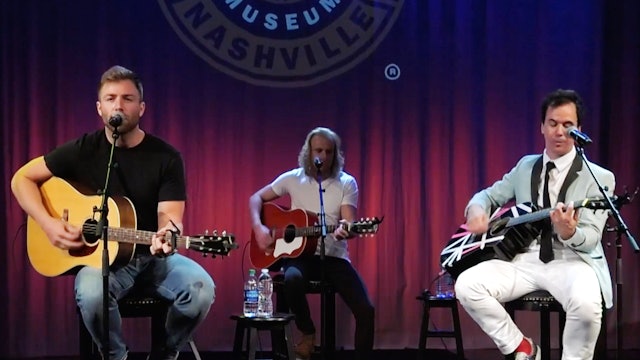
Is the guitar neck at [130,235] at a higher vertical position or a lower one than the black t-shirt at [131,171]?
lower

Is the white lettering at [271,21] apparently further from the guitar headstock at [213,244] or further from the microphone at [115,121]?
the guitar headstock at [213,244]

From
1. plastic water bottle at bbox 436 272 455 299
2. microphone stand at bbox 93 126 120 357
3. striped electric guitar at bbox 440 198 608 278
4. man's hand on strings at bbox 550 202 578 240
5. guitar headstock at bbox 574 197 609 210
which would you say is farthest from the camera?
plastic water bottle at bbox 436 272 455 299

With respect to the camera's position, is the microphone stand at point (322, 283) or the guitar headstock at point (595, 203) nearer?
the guitar headstock at point (595, 203)

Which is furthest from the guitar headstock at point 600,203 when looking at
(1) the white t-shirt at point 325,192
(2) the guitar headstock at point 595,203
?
(1) the white t-shirt at point 325,192

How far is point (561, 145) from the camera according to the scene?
4.07 metres

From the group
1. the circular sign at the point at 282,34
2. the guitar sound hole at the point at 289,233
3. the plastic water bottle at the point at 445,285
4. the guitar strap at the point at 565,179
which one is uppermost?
the circular sign at the point at 282,34

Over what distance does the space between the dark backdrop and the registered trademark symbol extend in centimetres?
4

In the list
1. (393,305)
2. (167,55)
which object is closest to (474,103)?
(393,305)

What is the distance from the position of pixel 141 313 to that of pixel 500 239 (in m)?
1.82

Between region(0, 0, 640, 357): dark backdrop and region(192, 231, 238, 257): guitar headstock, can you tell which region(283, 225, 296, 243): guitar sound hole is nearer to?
region(0, 0, 640, 357): dark backdrop

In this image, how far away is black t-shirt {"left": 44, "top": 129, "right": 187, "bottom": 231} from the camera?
3.82m

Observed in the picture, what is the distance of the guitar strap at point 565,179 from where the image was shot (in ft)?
13.2

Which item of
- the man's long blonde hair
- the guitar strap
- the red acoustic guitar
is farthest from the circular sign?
the guitar strap

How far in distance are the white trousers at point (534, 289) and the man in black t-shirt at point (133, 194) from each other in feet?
4.32
